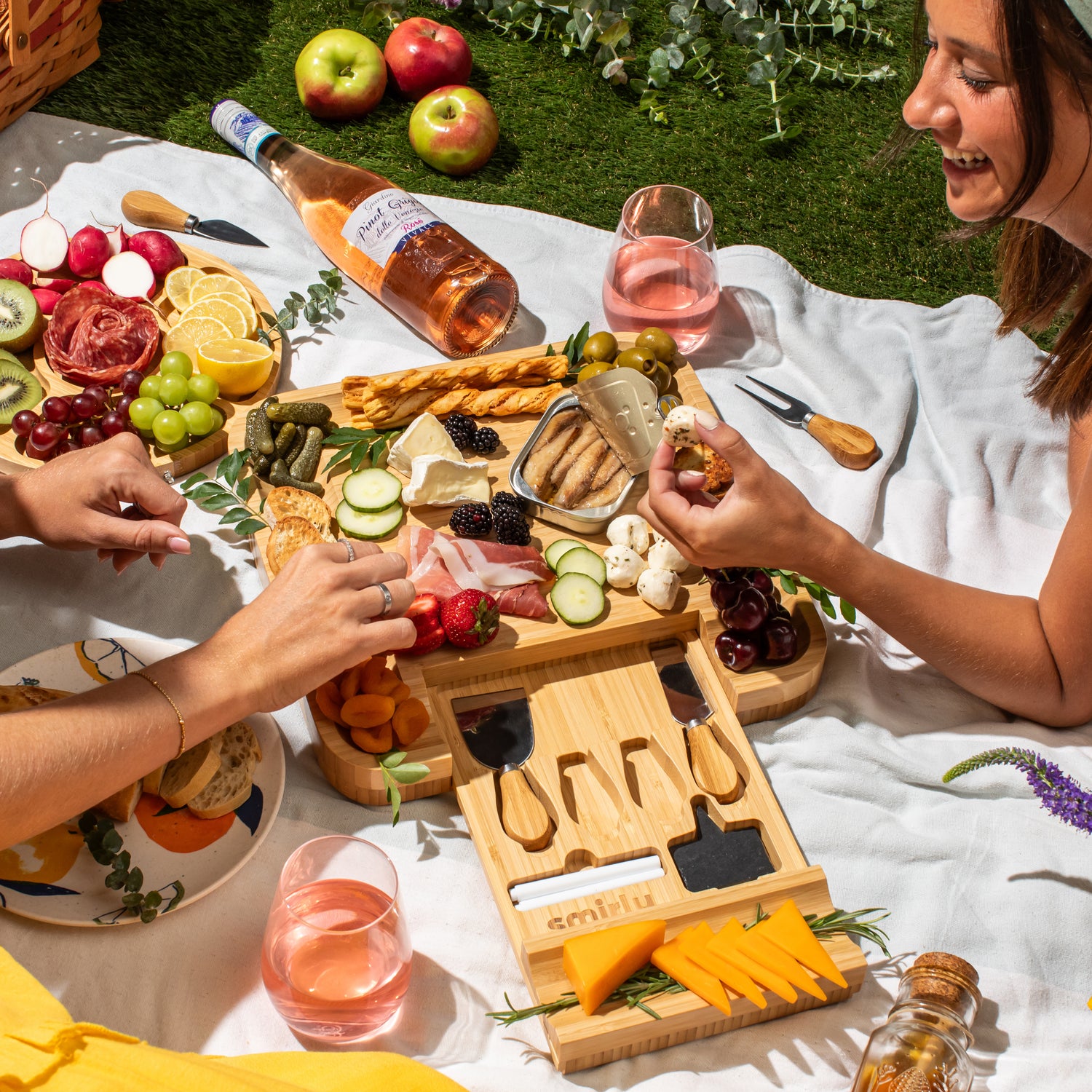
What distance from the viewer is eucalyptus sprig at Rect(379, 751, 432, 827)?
177 centimetres

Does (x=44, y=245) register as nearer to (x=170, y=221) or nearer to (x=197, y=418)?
→ (x=170, y=221)

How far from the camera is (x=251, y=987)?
1591mm

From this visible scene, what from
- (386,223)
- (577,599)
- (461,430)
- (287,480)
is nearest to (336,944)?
(577,599)

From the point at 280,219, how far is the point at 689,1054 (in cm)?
220

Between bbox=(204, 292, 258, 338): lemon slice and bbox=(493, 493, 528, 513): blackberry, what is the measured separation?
72 centimetres

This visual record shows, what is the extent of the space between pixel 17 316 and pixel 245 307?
1.55ft

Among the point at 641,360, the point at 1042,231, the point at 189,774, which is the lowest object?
the point at 189,774

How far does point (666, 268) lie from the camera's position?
2.56m

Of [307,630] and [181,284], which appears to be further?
[181,284]

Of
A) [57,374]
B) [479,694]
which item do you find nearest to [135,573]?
[57,374]

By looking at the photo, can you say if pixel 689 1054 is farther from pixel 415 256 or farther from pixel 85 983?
pixel 415 256

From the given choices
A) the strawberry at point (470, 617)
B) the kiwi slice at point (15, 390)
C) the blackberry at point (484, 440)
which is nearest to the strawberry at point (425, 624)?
the strawberry at point (470, 617)

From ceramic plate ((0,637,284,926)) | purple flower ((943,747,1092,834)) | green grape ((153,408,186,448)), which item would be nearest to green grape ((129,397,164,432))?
green grape ((153,408,186,448))

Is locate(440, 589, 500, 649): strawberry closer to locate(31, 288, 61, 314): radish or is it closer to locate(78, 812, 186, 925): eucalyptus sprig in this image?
locate(78, 812, 186, 925): eucalyptus sprig
